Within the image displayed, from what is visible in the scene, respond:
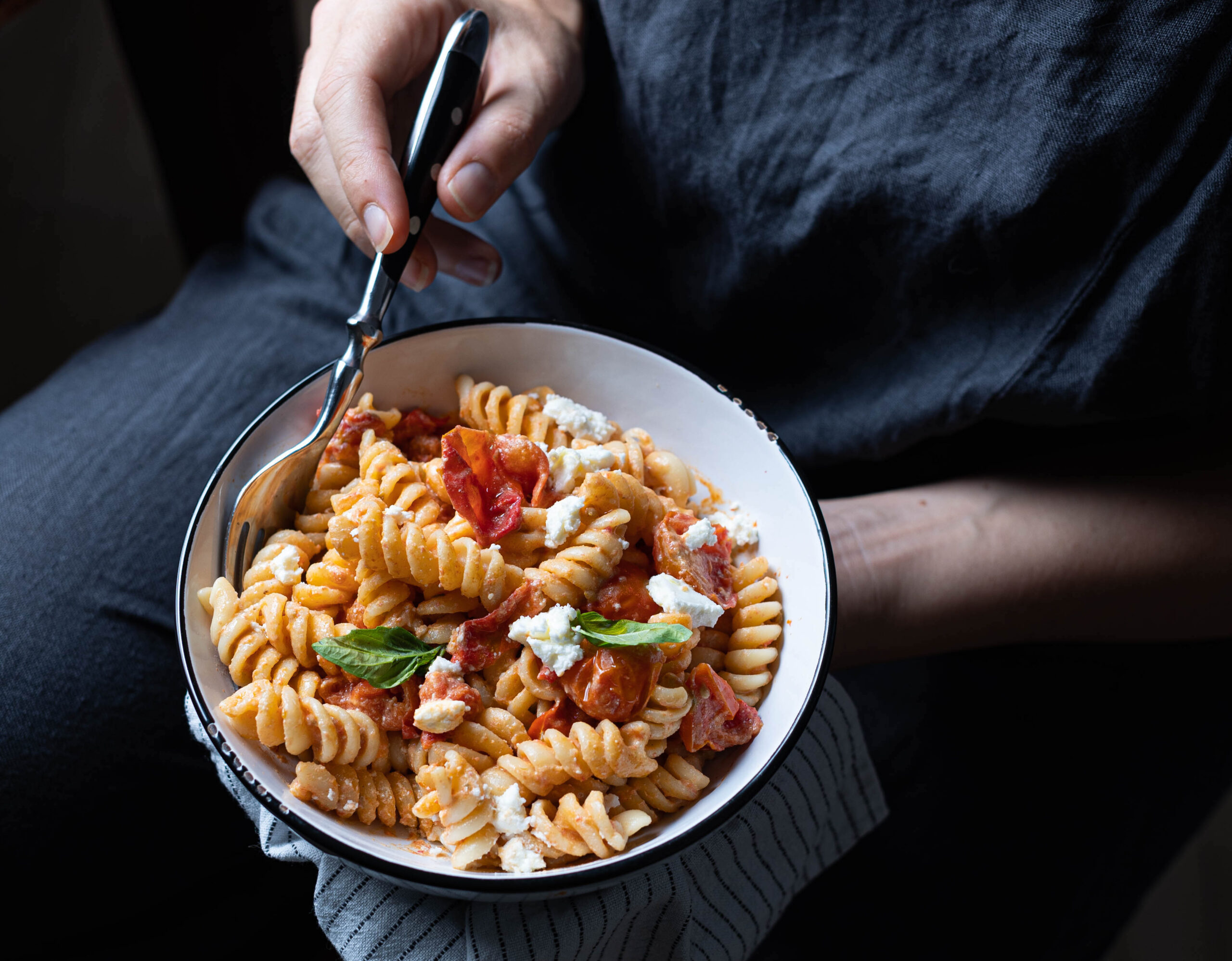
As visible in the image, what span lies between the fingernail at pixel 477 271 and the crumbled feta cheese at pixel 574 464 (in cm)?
52

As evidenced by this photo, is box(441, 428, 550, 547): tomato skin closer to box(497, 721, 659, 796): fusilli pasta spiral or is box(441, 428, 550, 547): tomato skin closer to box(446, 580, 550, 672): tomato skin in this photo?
box(446, 580, 550, 672): tomato skin

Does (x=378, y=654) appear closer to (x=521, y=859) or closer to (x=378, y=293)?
(x=521, y=859)

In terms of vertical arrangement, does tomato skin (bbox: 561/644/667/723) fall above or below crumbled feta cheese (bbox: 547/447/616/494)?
below

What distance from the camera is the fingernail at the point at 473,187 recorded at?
1.46m

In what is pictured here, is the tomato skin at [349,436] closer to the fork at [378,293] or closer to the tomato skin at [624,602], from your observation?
the fork at [378,293]

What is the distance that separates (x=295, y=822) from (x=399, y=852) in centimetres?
15

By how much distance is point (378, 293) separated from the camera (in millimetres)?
1450

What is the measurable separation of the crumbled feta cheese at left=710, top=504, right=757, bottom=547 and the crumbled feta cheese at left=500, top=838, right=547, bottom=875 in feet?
1.91

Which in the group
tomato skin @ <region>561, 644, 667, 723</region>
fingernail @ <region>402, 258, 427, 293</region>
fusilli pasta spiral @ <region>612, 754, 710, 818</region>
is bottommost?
fusilli pasta spiral @ <region>612, 754, 710, 818</region>

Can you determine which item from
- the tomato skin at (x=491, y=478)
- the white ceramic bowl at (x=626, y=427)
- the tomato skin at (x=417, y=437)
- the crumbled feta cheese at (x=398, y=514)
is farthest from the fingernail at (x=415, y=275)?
the crumbled feta cheese at (x=398, y=514)

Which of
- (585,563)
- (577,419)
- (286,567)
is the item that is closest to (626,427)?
(577,419)

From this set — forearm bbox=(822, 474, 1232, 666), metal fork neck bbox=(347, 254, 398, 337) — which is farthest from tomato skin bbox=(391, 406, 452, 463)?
forearm bbox=(822, 474, 1232, 666)

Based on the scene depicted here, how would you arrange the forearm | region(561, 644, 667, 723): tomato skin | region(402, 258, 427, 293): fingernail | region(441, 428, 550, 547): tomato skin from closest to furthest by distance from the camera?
region(561, 644, 667, 723): tomato skin, region(441, 428, 550, 547): tomato skin, region(402, 258, 427, 293): fingernail, the forearm

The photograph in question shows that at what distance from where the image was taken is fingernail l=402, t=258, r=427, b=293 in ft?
5.10
